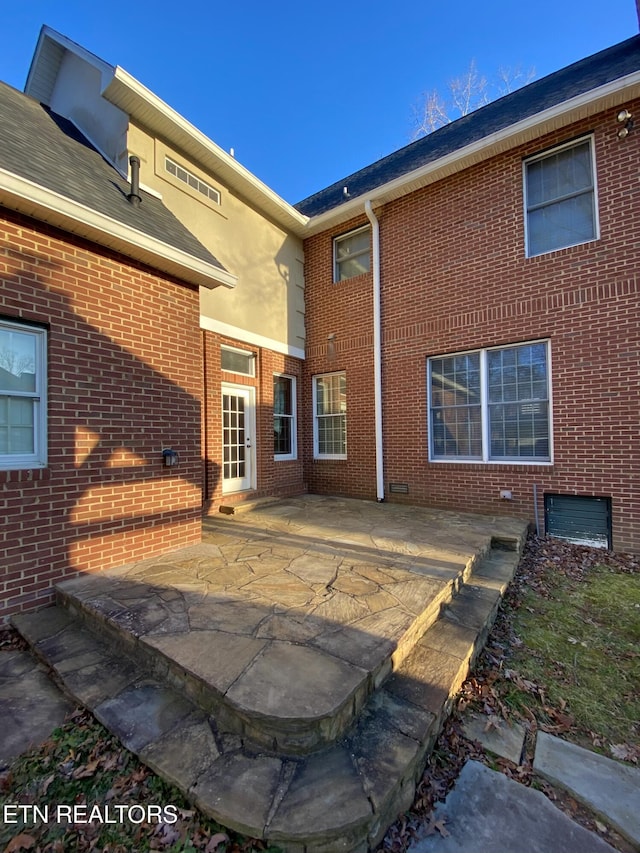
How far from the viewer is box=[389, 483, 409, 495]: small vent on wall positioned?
735cm

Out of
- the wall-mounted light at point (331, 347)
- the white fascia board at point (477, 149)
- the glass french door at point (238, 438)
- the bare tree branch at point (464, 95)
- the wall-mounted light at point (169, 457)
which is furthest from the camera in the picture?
the bare tree branch at point (464, 95)

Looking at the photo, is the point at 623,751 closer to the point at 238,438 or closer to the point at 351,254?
the point at 238,438

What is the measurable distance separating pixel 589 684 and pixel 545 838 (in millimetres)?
1427

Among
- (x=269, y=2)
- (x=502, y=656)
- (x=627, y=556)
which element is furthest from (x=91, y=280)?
(x=269, y=2)

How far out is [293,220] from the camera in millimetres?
8211

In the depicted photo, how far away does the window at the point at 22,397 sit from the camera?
3.35m

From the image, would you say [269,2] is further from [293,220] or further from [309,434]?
[309,434]

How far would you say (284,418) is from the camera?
8.45 m

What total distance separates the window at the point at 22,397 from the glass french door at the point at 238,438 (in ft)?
11.6

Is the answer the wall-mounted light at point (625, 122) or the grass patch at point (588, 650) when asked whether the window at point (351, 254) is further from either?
the grass patch at point (588, 650)

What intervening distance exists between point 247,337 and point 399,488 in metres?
4.18

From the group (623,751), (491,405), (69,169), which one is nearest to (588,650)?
(623,751)

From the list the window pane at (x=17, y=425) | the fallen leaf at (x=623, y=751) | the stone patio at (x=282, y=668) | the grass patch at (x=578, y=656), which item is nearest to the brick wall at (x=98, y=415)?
the window pane at (x=17, y=425)

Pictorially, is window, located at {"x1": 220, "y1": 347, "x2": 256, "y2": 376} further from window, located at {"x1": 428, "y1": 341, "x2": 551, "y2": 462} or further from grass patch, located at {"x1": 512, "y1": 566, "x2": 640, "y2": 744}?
grass patch, located at {"x1": 512, "y1": 566, "x2": 640, "y2": 744}
